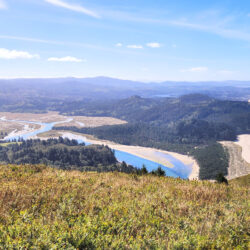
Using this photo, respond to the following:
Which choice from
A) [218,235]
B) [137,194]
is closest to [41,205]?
[137,194]

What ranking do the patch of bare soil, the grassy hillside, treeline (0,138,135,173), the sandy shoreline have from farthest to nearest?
the sandy shoreline, treeline (0,138,135,173), the patch of bare soil, the grassy hillside

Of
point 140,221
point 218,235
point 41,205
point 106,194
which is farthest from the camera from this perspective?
point 106,194

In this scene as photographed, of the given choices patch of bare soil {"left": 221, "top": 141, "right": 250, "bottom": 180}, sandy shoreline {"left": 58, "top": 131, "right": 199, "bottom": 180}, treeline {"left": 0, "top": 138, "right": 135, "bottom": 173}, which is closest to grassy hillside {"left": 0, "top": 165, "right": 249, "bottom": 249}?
treeline {"left": 0, "top": 138, "right": 135, "bottom": 173}

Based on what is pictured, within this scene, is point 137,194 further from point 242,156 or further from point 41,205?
point 242,156

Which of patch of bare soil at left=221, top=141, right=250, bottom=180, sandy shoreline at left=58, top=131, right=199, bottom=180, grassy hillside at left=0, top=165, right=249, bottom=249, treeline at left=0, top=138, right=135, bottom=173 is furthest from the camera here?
sandy shoreline at left=58, top=131, right=199, bottom=180

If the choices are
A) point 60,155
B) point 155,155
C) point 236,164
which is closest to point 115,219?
point 60,155

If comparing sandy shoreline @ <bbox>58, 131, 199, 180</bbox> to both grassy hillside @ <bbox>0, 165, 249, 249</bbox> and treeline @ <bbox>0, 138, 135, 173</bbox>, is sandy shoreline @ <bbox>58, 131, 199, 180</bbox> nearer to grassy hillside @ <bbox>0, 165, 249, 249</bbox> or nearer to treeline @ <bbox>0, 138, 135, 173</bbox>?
treeline @ <bbox>0, 138, 135, 173</bbox>

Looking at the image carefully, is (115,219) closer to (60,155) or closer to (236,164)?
(60,155)

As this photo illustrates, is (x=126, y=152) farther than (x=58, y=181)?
Yes

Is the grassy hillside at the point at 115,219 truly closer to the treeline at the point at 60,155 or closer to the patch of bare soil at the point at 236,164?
the treeline at the point at 60,155
